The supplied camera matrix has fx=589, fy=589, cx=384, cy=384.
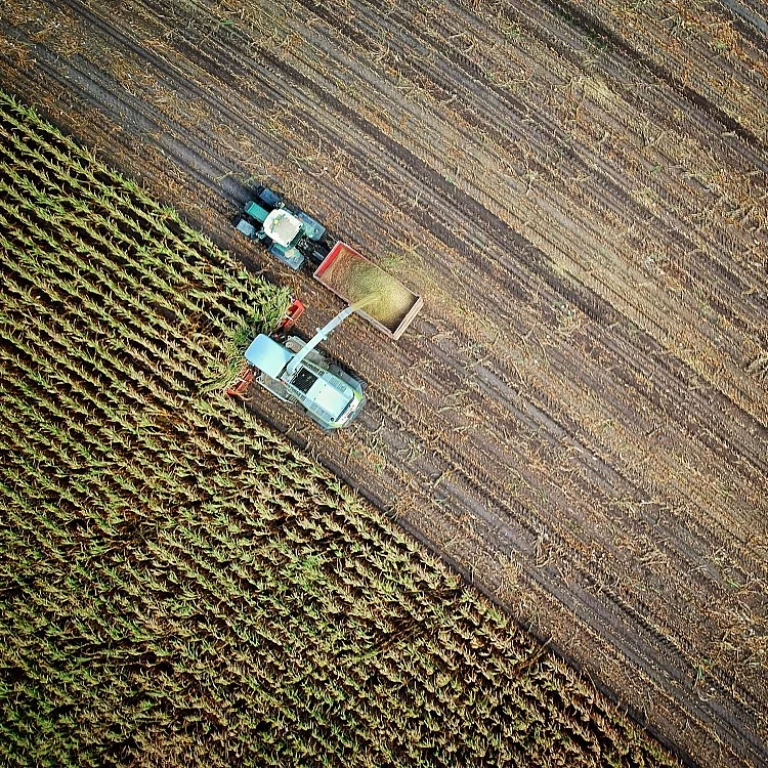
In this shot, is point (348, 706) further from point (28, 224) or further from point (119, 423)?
point (28, 224)

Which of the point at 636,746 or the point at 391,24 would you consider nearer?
the point at 636,746

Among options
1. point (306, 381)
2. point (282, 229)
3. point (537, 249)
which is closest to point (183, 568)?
point (306, 381)

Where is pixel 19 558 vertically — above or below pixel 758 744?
below

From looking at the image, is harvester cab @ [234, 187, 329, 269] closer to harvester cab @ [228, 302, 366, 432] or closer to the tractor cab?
harvester cab @ [228, 302, 366, 432]

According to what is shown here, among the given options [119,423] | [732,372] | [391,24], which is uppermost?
[391,24]

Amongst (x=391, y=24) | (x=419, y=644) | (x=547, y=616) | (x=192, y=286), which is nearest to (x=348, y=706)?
(x=419, y=644)

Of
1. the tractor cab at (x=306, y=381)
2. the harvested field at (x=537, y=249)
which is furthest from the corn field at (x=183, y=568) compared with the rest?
the tractor cab at (x=306, y=381)

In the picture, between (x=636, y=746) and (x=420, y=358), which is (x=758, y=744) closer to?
(x=636, y=746)

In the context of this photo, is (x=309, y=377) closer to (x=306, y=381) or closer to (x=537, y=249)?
(x=306, y=381)

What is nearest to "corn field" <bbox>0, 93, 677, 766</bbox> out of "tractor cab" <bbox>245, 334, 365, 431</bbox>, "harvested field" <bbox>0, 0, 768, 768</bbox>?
"harvested field" <bbox>0, 0, 768, 768</bbox>
